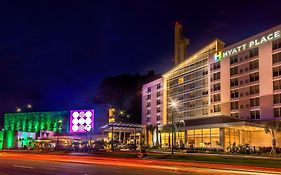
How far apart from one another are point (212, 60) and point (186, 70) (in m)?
15.9

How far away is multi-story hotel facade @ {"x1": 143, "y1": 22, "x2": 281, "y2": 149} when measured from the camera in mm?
85312

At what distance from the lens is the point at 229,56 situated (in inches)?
4035

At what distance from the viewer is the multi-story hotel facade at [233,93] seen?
280ft

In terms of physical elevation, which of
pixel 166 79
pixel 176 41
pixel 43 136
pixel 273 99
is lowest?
pixel 43 136

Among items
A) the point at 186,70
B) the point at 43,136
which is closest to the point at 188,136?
the point at 186,70

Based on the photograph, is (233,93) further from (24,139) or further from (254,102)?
(24,139)

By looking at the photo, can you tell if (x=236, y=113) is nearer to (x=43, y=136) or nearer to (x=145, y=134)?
(x=145, y=134)

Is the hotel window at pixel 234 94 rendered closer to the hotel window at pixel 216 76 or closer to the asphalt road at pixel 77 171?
the hotel window at pixel 216 76

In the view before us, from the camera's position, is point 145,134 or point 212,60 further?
point 145,134

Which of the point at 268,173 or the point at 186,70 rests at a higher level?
the point at 186,70

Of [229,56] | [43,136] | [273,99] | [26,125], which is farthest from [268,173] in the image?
[26,125]

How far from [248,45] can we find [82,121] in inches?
2628

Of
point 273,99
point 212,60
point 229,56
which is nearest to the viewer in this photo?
point 273,99

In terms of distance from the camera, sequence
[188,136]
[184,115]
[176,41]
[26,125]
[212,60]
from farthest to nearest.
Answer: [26,125], [176,41], [184,115], [212,60], [188,136]
